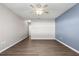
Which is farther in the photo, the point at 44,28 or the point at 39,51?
the point at 44,28

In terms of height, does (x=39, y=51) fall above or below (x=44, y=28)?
below

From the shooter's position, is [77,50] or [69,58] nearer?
[69,58]

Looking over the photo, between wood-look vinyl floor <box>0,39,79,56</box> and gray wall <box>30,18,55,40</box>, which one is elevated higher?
gray wall <box>30,18,55,40</box>

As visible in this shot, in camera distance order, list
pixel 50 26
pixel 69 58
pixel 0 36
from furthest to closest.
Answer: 1. pixel 50 26
2. pixel 0 36
3. pixel 69 58

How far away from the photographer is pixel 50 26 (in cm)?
853

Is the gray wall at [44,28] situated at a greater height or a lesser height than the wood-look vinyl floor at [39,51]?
greater

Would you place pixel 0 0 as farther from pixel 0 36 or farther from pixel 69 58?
pixel 0 36

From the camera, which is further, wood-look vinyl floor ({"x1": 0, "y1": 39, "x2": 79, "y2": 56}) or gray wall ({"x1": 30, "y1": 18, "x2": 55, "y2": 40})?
gray wall ({"x1": 30, "y1": 18, "x2": 55, "y2": 40})

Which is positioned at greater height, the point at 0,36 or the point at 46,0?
the point at 46,0

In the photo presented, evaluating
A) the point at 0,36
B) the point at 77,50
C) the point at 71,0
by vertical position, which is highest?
the point at 71,0

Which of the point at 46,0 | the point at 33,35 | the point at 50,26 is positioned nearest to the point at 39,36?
the point at 33,35

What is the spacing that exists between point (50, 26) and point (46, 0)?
25.1 feet

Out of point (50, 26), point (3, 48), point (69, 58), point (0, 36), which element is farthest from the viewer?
point (50, 26)

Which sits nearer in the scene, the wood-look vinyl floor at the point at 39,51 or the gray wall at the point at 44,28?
the wood-look vinyl floor at the point at 39,51
